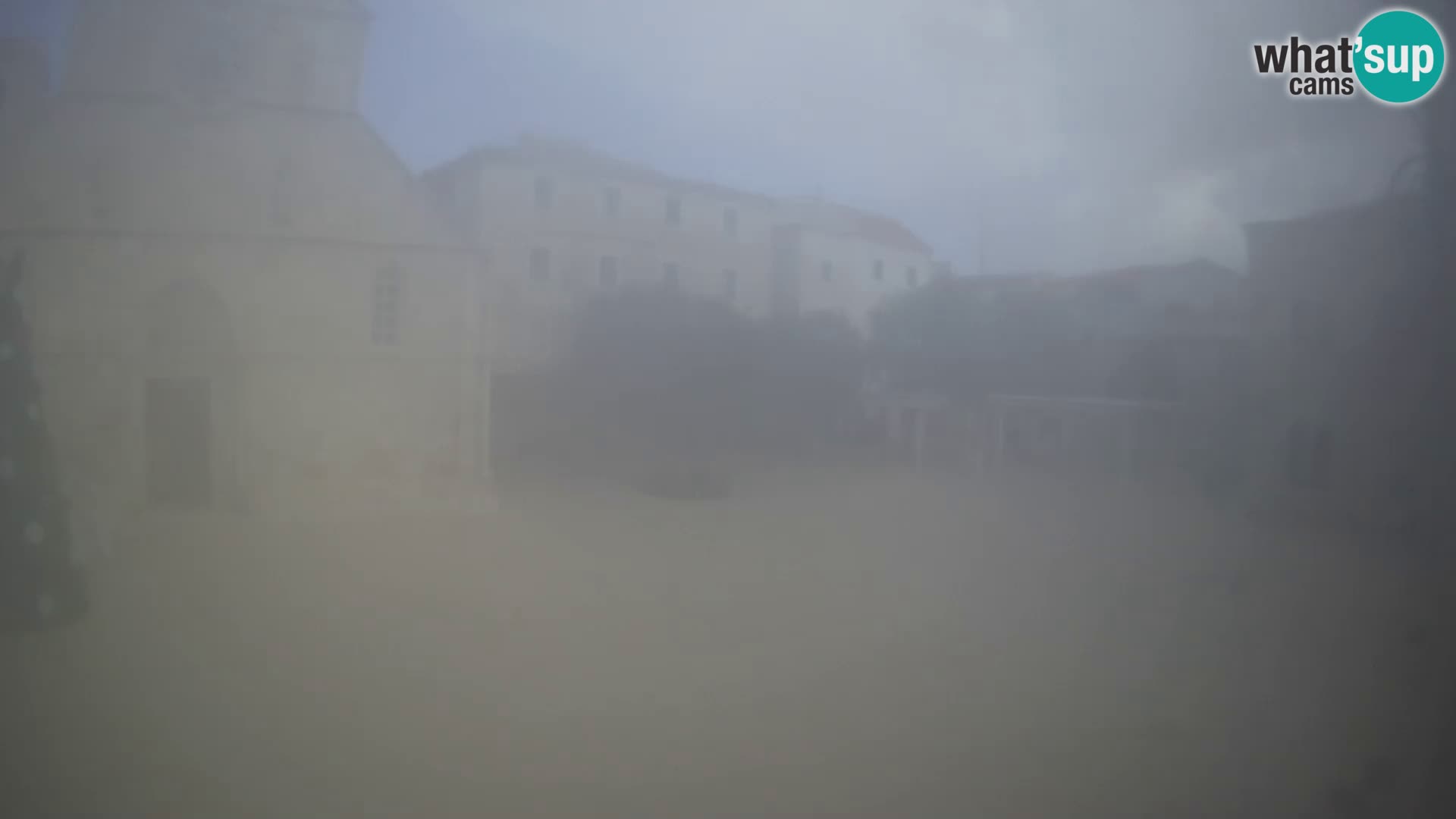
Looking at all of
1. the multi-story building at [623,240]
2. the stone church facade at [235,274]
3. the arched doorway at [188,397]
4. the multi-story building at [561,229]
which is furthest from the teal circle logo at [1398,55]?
the arched doorway at [188,397]

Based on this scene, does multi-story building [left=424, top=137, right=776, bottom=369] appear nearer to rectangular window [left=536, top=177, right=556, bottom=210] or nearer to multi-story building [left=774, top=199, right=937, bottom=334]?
rectangular window [left=536, top=177, right=556, bottom=210]

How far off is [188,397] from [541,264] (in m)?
0.96

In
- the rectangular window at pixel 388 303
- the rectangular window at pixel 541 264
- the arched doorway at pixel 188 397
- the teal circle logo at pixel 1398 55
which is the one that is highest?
the teal circle logo at pixel 1398 55

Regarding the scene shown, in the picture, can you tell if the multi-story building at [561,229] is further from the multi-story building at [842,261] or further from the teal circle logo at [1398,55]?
the teal circle logo at [1398,55]

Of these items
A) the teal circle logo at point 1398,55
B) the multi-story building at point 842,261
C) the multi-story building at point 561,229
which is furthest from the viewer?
the teal circle logo at point 1398,55

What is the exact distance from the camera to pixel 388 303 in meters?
1.98

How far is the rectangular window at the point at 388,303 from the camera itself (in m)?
1.97

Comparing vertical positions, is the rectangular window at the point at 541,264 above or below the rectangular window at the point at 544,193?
below

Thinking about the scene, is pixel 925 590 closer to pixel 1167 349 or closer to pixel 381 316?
pixel 1167 349

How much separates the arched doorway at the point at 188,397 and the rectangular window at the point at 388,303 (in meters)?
0.35

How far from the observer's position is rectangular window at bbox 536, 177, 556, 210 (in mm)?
1957

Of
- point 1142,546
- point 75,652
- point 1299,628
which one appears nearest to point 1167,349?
point 1142,546

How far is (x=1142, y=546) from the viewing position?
8.28 feet

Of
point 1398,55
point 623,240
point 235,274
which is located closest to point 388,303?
point 235,274
